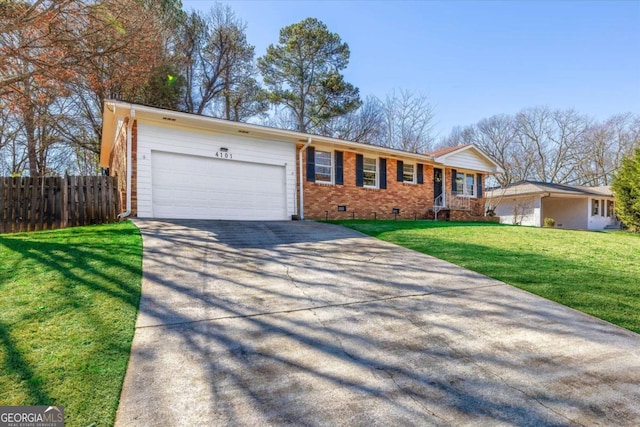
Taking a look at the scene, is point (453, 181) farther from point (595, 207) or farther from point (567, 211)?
point (595, 207)

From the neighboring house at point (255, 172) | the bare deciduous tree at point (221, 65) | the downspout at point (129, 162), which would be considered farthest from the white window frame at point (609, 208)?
the downspout at point (129, 162)

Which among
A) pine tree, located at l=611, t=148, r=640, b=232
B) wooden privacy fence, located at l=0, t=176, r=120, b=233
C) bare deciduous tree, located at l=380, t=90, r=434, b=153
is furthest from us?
bare deciduous tree, located at l=380, t=90, r=434, b=153

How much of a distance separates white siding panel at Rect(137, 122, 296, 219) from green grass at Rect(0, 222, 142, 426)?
3.96 meters

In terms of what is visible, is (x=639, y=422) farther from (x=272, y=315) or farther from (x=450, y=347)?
(x=272, y=315)

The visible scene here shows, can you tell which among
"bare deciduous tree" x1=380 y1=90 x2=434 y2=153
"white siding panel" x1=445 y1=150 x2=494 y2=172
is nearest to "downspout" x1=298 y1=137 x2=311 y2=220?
"white siding panel" x1=445 y1=150 x2=494 y2=172

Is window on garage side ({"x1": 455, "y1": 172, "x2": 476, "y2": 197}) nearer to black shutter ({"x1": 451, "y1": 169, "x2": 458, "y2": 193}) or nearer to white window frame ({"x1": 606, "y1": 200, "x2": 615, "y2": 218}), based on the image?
black shutter ({"x1": 451, "y1": 169, "x2": 458, "y2": 193})

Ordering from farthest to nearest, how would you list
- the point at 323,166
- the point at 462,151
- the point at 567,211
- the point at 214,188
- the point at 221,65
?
the point at 567,211 < the point at 221,65 < the point at 462,151 < the point at 323,166 < the point at 214,188

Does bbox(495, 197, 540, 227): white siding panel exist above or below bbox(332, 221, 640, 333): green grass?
above

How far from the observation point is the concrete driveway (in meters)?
2.09

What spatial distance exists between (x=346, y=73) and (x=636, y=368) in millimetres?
22274

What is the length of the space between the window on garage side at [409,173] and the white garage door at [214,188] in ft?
19.7

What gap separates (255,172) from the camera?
11.3m

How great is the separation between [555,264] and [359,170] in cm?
866

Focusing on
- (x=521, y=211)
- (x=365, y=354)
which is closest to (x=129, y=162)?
(x=365, y=354)
